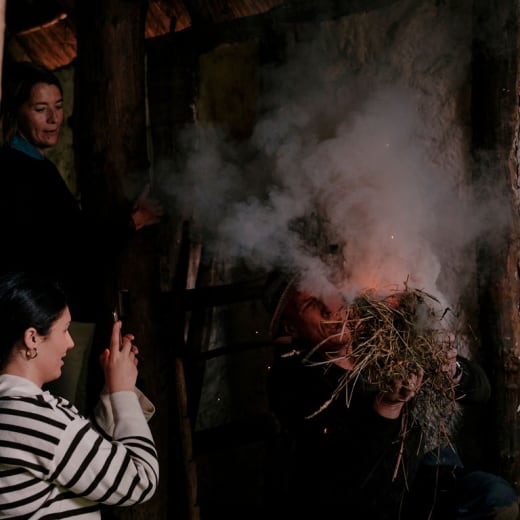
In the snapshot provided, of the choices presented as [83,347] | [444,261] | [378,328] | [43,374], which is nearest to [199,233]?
[83,347]

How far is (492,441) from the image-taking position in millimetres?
3855

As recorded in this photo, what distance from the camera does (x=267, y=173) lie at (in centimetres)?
475

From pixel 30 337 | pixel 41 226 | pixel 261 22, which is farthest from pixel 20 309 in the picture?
pixel 261 22

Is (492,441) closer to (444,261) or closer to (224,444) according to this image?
(444,261)

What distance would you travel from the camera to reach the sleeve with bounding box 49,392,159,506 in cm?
234

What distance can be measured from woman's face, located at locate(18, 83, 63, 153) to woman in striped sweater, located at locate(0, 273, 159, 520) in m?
1.63

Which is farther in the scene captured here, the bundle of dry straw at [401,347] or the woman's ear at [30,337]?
the bundle of dry straw at [401,347]

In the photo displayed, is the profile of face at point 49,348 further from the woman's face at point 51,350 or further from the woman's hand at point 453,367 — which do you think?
the woman's hand at point 453,367

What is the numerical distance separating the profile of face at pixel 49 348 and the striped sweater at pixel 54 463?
0.08 meters

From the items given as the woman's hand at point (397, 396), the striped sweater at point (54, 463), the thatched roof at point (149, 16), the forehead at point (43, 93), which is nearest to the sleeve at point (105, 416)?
the striped sweater at point (54, 463)

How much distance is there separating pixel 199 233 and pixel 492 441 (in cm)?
247

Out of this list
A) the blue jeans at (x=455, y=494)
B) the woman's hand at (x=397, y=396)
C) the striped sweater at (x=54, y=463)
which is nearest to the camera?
the striped sweater at (x=54, y=463)

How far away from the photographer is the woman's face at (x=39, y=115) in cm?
386

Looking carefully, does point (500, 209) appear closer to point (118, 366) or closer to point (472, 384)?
point (472, 384)
